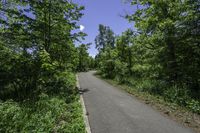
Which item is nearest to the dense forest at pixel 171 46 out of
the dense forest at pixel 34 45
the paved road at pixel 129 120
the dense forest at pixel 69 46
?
the dense forest at pixel 69 46

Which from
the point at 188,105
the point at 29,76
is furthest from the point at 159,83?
the point at 29,76

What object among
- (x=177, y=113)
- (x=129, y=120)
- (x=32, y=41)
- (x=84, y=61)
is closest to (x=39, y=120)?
(x=129, y=120)

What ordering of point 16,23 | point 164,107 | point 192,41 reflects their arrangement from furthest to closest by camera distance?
point 16,23 < point 192,41 < point 164,107

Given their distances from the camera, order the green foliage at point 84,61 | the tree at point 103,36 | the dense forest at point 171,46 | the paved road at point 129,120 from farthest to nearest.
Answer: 1. the tree at point 103,36
2. the green foliage at point 84,61
3. the dense forest at point 171,46
4. the paved road at point 129,120

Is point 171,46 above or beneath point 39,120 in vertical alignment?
above

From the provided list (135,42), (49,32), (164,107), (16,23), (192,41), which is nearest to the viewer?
(164,107)

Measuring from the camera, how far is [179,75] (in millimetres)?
11320

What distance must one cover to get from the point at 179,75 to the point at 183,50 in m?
1.66

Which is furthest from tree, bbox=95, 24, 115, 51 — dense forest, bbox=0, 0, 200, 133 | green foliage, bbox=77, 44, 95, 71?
dense forest, bbox=0, 0, 200, 133

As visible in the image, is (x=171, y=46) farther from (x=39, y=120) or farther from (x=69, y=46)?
(x=39, y=120)

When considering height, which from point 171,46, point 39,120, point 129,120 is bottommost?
point 129,120

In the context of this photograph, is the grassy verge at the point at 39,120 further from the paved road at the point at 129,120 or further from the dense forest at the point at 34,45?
the dense forest at the point at 34,45

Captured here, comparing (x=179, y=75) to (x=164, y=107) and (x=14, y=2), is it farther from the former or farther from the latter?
(x=14, y=2)

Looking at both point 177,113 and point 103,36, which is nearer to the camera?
point 177,113
